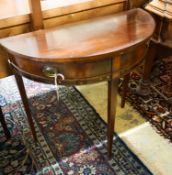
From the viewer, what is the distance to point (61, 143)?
1391mm

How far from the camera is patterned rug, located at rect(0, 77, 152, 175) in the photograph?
49.6 inches

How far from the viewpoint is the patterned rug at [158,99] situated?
4.89 ft

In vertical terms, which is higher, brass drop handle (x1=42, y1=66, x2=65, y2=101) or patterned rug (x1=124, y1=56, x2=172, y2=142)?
brass drop handle (x1=42, y1=66, x2=65, y2=101)

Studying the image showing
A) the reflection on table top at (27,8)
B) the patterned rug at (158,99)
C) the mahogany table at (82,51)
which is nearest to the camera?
the mahogany table at (82,51)

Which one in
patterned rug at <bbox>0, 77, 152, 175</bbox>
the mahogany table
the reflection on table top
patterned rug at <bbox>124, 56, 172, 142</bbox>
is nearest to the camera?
the mahogany table

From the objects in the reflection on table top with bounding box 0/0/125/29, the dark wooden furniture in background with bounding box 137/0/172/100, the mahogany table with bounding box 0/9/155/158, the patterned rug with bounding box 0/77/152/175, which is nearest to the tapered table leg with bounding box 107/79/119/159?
the mahogany table with bounding box 0/9/155/158

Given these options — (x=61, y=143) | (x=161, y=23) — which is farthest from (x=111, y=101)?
(x=161, y=23)

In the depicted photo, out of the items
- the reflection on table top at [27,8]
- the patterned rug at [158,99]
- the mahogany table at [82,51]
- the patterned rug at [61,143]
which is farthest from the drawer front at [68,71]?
the patterned rug at [158,99]

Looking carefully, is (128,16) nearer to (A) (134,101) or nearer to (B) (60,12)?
(B) (60,12)

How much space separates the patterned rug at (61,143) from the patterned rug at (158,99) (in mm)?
261

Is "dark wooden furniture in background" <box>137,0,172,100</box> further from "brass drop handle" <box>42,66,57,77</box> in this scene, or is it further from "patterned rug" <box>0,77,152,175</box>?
"brass drop handle" <box>42,66,57,77</box>

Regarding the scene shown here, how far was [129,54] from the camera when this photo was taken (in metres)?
0.96

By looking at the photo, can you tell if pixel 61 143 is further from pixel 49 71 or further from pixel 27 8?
pixel 27 8

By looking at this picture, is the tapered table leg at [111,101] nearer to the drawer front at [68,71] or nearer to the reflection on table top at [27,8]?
the drawer front at [68,71]
